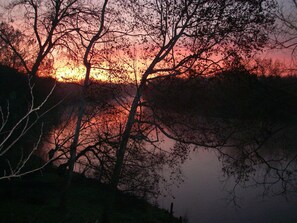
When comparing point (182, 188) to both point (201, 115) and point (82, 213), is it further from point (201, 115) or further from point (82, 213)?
point (201, 115)

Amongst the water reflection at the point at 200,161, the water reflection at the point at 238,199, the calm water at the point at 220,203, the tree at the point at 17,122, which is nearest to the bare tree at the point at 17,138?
the tree at the point at 17,122

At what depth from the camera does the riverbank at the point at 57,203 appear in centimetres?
1212

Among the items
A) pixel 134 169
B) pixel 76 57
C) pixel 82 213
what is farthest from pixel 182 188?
pixel 76 57

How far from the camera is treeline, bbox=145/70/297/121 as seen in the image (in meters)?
7.87

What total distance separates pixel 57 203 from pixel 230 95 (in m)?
9.46

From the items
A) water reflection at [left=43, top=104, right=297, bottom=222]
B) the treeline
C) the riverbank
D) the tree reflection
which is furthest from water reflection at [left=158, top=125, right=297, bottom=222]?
the treeline

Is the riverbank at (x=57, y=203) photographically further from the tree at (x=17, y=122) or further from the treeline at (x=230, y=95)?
the treeline at (x=230, y=95)

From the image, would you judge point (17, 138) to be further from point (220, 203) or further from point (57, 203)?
point (220, 203)

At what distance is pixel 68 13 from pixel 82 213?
856 centimetres

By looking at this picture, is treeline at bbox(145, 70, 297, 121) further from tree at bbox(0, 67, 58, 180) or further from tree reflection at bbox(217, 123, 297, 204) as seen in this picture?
tree at bbox(0, 67, 58, 180)

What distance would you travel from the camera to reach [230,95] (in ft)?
29.8

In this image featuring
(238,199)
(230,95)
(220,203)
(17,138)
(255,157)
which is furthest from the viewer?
(238,199)

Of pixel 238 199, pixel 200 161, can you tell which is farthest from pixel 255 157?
pixel 200 161

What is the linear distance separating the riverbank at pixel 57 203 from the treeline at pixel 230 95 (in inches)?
214
